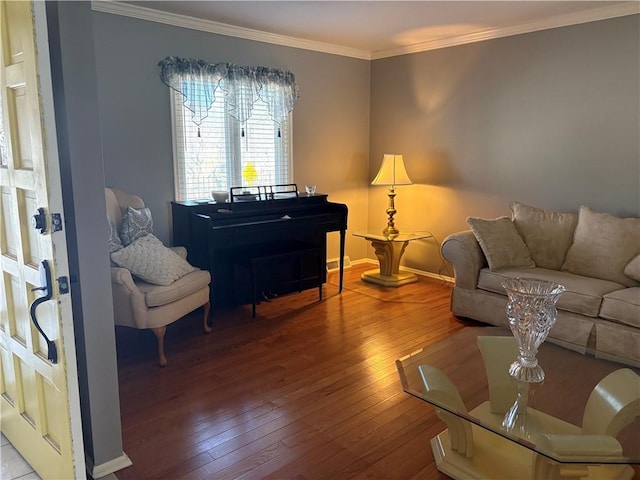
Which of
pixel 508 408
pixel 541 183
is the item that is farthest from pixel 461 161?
pixel 508 408

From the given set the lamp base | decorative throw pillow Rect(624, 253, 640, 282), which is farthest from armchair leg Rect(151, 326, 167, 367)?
decorative throw pillow Rect(624, 253, 640, 282)

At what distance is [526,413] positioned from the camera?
6.64 feet

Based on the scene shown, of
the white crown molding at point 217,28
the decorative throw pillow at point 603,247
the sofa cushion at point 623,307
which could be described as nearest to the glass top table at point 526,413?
the sofa cushion at point 623,307

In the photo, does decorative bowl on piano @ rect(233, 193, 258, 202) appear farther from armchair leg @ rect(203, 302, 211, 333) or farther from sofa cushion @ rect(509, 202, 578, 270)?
sofa cushion @ rect(509, 202, 578, 270)

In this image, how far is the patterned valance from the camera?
401 cm

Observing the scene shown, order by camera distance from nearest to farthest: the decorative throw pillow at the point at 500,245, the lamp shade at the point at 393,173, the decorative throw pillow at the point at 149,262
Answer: the decorative throw pillow at the point at 149,262 → the decorative throw pillow at the point at 500,245 → the lamp shade at the point at 393,173

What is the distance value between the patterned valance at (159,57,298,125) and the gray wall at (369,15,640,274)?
4.29ft

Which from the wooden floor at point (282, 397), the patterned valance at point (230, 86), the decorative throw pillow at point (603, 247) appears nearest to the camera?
the wooden floor at point (282, 397)

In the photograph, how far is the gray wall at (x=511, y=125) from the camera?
12.7 feet

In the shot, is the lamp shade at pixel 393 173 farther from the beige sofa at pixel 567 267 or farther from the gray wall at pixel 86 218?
the gray wall at pixel 86 218

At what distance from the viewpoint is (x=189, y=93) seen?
4.07 m

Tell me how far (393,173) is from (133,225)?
8.27 feet

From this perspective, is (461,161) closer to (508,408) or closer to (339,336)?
(339,336)

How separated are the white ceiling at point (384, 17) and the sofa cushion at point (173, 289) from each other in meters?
2.00
